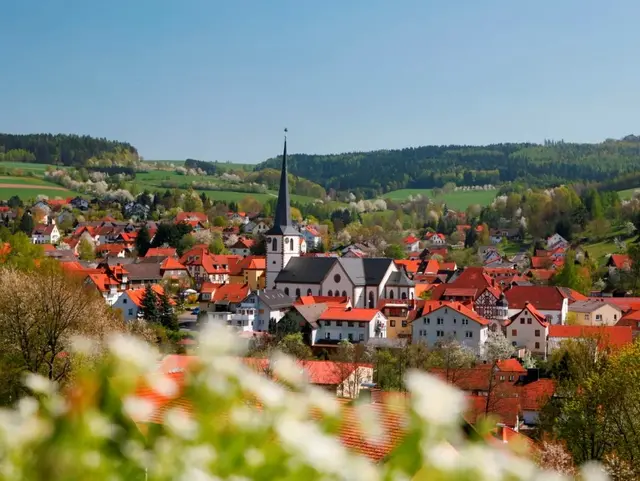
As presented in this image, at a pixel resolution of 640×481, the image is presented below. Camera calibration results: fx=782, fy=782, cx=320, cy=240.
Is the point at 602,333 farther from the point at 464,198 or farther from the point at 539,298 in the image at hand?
the point at 464,198

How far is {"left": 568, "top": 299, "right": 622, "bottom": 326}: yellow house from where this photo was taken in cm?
5138

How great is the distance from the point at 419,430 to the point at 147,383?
1.87ft

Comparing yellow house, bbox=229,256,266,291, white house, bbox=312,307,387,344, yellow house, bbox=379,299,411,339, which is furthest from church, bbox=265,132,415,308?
yellow house, bbox=229,256,266,291

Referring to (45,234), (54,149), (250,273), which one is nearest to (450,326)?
(250,273)

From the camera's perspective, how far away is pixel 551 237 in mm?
97188

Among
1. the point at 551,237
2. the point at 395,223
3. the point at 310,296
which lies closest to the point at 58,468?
the point at 310,296

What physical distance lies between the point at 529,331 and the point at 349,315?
10625 mm

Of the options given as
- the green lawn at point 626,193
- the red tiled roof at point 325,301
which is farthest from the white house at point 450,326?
the green lawn at point 626,193

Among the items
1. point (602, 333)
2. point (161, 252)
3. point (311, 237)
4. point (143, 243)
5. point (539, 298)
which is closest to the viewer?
point (602, 333)

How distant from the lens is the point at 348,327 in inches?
1838

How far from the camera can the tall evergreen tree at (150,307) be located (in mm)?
49281

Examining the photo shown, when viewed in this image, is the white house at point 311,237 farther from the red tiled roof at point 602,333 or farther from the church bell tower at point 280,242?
the red tiled roof at point 602,333

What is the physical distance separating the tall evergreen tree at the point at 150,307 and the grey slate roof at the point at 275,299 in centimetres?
671

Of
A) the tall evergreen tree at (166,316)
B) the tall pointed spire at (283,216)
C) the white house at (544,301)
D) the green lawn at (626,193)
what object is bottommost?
the tall evergreen tree at (166,316)
